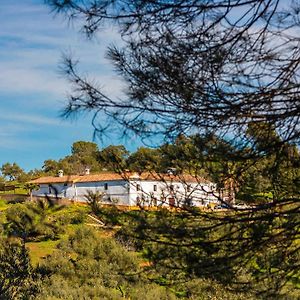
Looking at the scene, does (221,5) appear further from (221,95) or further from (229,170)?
(229,170)

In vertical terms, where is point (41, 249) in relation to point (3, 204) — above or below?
below

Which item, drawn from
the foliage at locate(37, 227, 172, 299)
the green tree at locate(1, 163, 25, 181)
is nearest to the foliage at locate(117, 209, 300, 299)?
the foliage at locate(37, 227, 172, 299)

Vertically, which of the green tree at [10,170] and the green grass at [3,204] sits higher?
A: the green tree at [10,170]

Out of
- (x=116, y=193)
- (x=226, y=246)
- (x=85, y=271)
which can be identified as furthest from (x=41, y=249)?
(x=226, y=246)

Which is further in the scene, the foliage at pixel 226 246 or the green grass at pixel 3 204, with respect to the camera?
the green grass at pixel 3 204

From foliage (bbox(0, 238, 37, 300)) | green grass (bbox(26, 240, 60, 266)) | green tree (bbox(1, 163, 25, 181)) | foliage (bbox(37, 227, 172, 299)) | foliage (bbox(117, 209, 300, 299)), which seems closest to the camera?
foliage (bbox(117, 209, 300, 299))

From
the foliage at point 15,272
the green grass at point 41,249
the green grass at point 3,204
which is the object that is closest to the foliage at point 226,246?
the foliage at point 15,272

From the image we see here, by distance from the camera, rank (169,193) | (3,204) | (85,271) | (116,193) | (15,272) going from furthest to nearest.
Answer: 1. (3,204)
2. (85,271)
3. (15,272)
4. (116,193)
5. (169,193)

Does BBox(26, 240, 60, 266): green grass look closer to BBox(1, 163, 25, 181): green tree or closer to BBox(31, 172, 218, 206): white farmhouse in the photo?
BBox(31, 172, 218, 206): white farmhouse

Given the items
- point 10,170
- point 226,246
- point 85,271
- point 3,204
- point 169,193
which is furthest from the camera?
point 10,170

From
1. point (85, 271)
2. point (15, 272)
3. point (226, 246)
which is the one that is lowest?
point (85, 271)

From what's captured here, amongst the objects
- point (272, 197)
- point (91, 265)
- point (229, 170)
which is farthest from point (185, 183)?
point (91, 265)

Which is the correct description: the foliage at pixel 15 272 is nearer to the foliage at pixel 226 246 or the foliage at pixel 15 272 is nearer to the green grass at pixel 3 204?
the foliage at pixel 226 246

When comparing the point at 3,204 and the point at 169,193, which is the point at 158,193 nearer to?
the point at 169,193
